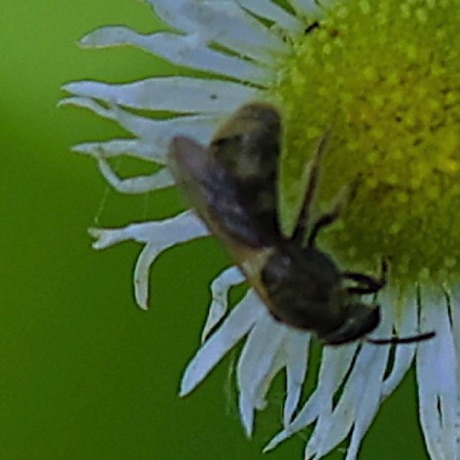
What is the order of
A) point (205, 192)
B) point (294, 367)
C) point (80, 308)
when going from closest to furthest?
point (205, 192) < point (294, 367) < point (80, 308)

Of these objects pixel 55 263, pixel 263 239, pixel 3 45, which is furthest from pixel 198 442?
pixel 263 239

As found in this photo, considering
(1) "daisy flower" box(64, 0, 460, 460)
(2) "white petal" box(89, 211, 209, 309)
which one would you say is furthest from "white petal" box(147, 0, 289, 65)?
(2) "white petal" box(89, 211, 209, 309)

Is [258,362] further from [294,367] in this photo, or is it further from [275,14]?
[275,14]

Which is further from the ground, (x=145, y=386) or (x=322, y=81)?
(x=322, y=81)

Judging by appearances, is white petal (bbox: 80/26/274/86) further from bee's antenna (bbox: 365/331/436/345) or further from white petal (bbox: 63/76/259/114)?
bee's antenna (bbox: 365/331/436/345)

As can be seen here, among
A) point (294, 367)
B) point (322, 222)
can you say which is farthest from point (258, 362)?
point (322, 222)

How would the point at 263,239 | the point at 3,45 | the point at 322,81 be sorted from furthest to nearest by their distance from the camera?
1. the point at 3,45
2. the point at 322,81
3. the point at 263,239

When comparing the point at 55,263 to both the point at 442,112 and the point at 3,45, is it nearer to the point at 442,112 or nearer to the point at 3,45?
the point at 3,45
